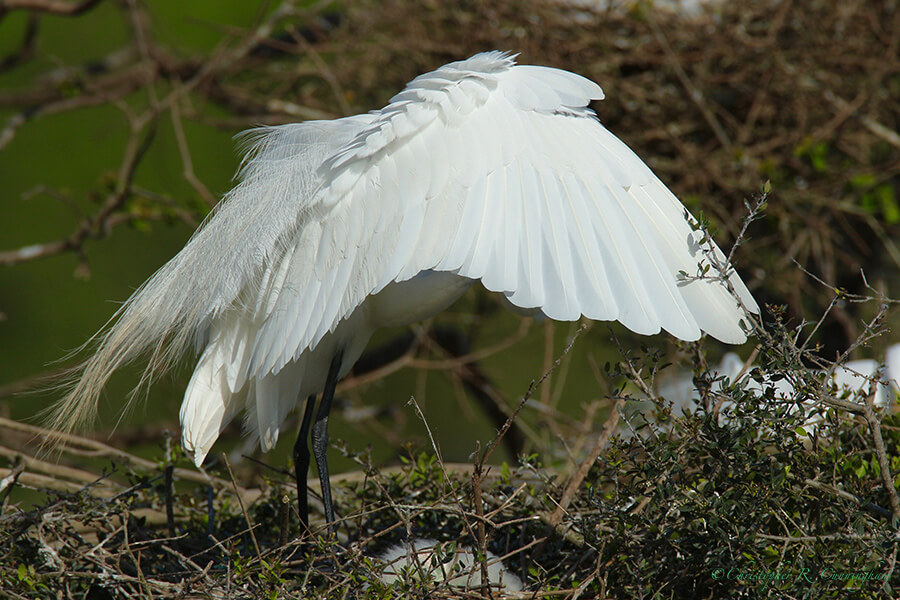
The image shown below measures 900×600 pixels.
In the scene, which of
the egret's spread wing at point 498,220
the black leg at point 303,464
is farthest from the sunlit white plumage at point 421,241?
the black leg at point 303,464

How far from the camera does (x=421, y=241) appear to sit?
1059mm

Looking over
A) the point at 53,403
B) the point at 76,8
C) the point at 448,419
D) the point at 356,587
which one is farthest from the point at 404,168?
the point at 448,419

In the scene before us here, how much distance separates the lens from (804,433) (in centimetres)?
101

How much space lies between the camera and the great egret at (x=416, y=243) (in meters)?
1.00

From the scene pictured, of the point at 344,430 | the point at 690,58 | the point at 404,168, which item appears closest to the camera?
the point at 404,168

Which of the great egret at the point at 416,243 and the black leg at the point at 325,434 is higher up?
the great egret at the point at 416,243

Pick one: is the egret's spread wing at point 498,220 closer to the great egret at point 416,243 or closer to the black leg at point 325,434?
the great egret at point 416,243

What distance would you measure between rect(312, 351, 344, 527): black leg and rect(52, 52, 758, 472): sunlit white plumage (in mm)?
80

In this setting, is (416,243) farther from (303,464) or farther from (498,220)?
(303,464)

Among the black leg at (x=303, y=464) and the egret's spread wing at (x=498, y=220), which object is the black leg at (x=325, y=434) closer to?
the black leg at (x=303, y=464)

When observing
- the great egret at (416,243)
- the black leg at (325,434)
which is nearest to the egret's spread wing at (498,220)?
the great egret at (416,243)

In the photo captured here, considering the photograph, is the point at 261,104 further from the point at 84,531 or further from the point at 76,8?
the point at 84,531

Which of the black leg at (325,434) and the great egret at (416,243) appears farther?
the black leg at (325,434)

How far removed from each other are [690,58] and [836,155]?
0.46 meters
